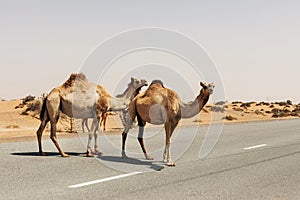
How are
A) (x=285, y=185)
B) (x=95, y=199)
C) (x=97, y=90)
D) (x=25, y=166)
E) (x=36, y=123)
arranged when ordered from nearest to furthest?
(x=95, y=199) → (x=285, y=185) → (x=25, y=166) → (x=97, y=90) → (x=36, y=123)

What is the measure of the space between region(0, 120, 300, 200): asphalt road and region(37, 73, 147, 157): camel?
3.18ft

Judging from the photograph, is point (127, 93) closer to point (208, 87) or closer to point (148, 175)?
point (208, 87)

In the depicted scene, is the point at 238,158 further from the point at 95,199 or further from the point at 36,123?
the point at 36,123

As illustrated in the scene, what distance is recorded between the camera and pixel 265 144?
15.3m

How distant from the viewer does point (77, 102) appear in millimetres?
10953

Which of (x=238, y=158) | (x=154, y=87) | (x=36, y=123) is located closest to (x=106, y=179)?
(x=154, y=87)

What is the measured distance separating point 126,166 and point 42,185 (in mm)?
2583

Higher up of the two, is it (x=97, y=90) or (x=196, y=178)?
(x=97, y=90)

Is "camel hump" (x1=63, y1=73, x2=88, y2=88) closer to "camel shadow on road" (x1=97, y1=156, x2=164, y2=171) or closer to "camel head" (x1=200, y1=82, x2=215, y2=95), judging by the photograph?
"camel shadow on road" (x1=97, y1=156, x2=164, y2=171)

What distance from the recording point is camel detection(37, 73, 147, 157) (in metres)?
10.9

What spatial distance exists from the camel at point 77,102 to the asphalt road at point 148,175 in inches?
38.1

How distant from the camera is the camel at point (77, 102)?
10914 mm

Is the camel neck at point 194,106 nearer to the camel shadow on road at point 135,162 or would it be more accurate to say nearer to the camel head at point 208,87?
the camel head at point 208,87

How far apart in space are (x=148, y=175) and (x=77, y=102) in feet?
11.3
